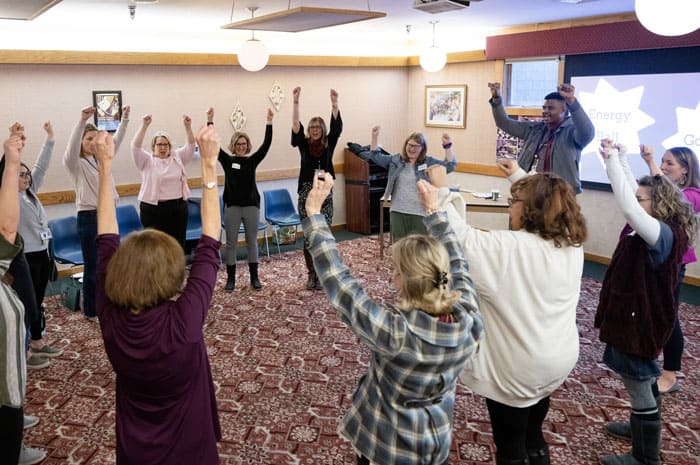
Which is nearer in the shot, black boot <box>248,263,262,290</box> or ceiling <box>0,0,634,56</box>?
ceiling <box>0,0,634,56</box>

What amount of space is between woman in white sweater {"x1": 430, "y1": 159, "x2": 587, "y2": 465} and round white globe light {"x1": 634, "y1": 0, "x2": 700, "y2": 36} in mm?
1283

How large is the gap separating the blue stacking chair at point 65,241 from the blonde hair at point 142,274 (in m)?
4.64

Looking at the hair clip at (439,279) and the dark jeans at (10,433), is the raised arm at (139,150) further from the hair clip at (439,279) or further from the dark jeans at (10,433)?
the hair clip at (439,279)

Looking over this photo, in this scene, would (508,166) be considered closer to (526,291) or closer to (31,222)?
(526,291)

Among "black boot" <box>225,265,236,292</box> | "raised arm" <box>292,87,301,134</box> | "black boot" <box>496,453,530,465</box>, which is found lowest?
"black boot" <box>225,265,236,292</box>

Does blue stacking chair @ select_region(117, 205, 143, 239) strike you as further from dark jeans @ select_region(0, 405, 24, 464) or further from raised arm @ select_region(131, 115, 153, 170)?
dark jeans @ select_region(0, 405, 24, 464)

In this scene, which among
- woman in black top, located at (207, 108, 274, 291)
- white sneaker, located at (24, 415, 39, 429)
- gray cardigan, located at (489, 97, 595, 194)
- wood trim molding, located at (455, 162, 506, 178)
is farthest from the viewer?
wood trim molding, located at (455, 162, 506, 178)

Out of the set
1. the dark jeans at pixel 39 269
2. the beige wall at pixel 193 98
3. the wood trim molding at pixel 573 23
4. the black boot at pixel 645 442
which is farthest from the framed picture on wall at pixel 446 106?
the black boot at pixel 645 442

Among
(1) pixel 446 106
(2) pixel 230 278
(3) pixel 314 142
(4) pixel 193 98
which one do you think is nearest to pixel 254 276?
(2) pixel 230 278

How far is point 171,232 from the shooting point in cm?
641

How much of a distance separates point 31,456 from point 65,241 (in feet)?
11.1

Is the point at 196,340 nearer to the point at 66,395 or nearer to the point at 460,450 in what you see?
the point at 460,450

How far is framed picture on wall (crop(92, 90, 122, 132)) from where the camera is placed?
7.21 m

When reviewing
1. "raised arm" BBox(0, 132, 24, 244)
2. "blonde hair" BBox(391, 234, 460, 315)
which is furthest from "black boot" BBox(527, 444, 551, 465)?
"raised arm" BBox(0, 132, 24, 244)
